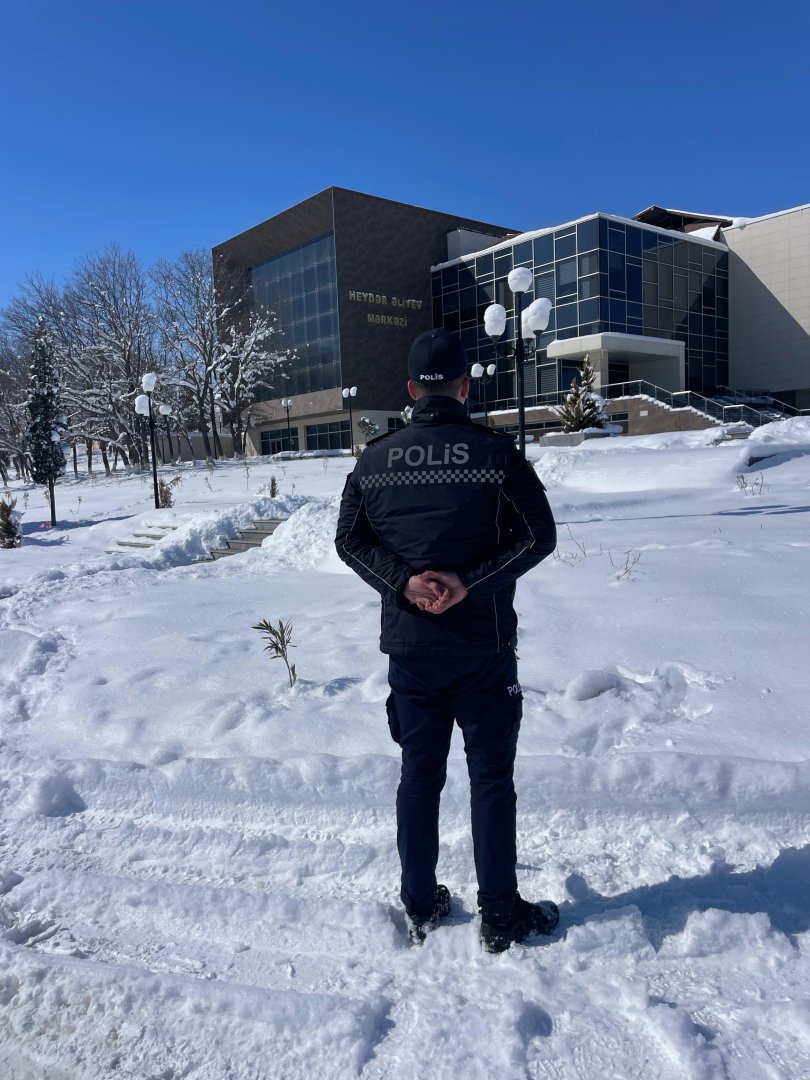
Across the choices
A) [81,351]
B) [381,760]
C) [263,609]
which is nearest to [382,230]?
[81,351]

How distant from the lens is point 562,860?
8.86 ft

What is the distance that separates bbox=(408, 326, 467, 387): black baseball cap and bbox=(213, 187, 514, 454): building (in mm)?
41653

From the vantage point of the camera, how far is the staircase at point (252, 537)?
12008 millimetres

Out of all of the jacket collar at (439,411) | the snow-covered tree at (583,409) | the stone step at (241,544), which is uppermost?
the snow-covered tree at (583,409)

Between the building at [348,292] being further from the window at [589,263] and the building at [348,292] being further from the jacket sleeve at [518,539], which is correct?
the jacket sleeve at [518,539]

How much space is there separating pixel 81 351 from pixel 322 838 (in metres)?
44.5

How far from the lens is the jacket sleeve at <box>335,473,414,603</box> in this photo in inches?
85.4

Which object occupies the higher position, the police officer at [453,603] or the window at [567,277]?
the window at [567,277]

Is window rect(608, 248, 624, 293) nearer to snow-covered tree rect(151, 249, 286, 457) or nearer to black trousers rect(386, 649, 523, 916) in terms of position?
snow-covered tree rect(151, 249, 286, 457)

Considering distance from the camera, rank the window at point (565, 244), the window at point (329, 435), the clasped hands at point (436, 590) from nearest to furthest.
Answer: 1. the clasped hands at point (436, 590)
2. the window at point (565, 244)
3. the window at point (329, 435)

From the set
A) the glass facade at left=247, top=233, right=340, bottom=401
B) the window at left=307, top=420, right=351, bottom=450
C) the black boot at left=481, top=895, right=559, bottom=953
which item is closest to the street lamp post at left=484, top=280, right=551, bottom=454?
the black boot at left=481, top=895, right=559, bottom=953

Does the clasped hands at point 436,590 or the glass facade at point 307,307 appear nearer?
the clasped hands at point 436,590

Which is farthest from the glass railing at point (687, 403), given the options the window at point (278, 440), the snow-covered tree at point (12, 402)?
the snow-covered tree at point (12, 402)

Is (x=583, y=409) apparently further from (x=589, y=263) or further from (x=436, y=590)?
(x=436, y=590)
